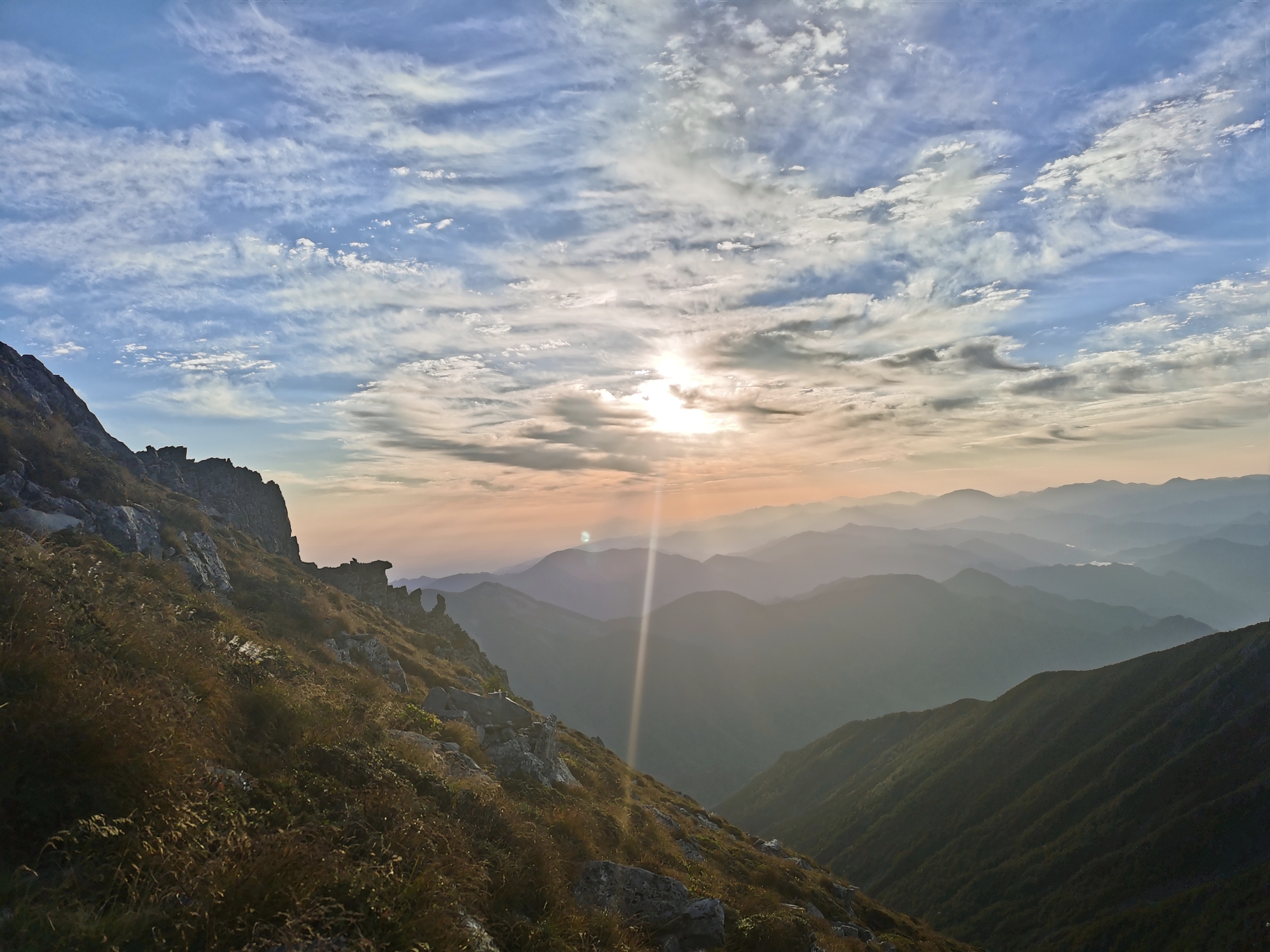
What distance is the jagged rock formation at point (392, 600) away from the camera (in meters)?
58.3

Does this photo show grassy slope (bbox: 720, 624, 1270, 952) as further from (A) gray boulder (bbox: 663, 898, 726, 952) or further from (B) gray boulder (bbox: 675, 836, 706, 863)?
(A) gray boulder (bbox: 663, 898, 726, 952)

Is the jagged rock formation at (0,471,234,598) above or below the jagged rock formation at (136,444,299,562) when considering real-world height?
below

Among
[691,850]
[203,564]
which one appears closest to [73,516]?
[203,564]

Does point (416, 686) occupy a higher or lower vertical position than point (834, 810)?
higher

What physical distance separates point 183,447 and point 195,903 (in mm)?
87482

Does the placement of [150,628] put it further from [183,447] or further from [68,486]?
[183,447]

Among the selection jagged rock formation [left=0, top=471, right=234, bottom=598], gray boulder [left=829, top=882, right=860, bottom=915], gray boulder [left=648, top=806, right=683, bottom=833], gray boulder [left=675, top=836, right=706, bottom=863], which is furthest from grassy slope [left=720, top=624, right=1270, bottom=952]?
jagged rock formation [left=0, top=471, right=234, bottom=598]

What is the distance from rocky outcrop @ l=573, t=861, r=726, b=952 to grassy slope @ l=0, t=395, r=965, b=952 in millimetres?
606

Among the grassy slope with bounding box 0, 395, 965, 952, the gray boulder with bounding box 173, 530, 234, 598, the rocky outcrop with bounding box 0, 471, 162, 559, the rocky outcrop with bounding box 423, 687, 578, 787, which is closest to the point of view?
the grassy slope with bounding box 0, 395, 965, 952

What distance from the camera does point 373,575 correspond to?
211 ft

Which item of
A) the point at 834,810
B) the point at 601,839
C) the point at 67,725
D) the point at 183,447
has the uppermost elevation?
the point at 183,447

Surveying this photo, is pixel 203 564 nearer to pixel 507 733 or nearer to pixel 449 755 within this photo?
pixel 507 733

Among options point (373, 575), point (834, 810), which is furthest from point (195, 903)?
point (834, 810)

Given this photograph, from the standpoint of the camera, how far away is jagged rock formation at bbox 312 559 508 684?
58.3 meters
